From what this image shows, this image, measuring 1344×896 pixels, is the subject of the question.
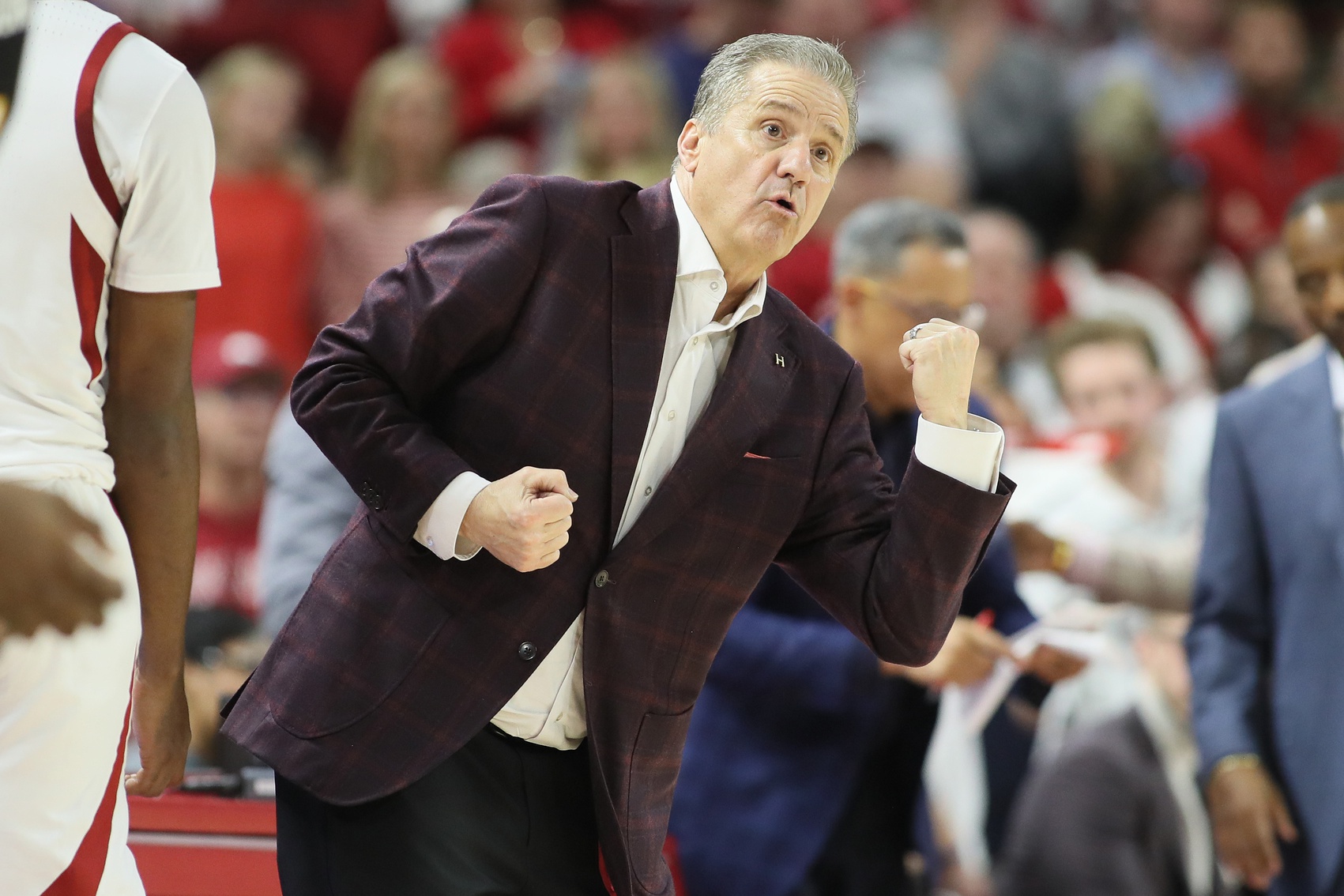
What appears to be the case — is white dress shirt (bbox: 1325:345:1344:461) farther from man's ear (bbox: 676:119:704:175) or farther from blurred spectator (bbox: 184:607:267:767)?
blurred spectator (bbox: 184:607:267:767)

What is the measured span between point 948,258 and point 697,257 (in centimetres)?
137

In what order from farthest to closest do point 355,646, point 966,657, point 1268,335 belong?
point 1268,335 → point 966,657 → point 355,646

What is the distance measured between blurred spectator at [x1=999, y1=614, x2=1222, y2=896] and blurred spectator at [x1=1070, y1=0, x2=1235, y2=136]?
14.8 feet

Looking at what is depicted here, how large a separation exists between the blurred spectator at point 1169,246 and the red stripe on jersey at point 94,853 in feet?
20.2

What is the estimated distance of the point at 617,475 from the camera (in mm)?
2590

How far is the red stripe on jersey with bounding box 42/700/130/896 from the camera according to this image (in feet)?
7.16

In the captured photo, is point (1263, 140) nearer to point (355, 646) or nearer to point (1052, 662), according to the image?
point (1052, 662)

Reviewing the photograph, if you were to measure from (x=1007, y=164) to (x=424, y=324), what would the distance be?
5907 mm

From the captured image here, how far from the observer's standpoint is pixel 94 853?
222cm

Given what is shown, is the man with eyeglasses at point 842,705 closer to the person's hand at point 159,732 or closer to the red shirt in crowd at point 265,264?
the person's hand at point 159,732

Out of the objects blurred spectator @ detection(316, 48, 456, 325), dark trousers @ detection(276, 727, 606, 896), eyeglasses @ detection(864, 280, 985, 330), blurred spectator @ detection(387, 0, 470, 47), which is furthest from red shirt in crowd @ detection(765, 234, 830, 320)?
dark trousers @ detection(276, 727, 606, 896)

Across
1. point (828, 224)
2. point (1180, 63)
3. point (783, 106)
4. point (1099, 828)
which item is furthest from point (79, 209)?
point (1180, 63)

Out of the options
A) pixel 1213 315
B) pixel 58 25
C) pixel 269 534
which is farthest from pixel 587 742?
pixel 1213 315

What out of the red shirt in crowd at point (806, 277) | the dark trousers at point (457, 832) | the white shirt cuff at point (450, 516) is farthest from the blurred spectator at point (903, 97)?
the white shirt cuff at point (450, 516)
